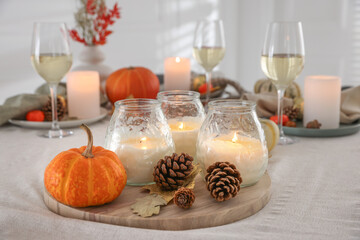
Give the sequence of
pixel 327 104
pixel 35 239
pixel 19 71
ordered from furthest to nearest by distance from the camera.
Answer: pixel 19 71
pixel 327 104
pixel 35 239

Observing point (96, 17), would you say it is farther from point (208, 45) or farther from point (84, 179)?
point (84, 179)

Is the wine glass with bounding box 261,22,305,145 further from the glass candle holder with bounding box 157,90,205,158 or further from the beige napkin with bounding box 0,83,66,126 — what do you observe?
the beige napkin with bounding box 0,83,66,126

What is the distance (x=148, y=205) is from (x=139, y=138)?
0.15m

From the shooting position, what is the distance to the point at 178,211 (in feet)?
2.25

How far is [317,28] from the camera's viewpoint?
4043 mm

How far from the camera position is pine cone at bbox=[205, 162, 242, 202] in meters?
0.70

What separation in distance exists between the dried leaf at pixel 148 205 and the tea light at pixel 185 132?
0.62ft

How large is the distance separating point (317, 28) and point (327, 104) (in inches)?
120

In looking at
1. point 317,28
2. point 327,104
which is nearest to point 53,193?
point 327,104

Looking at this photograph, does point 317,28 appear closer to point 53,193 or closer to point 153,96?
point 153,96

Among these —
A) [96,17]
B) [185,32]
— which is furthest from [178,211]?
[185,32]

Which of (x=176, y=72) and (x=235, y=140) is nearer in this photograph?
(x=235, y=140)

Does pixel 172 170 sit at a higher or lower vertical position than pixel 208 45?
lower

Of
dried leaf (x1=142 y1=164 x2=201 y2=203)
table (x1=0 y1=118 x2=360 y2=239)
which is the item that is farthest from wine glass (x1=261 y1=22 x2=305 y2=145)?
dried leaf (x1=142 y1=164 x2=201 y2=203)
